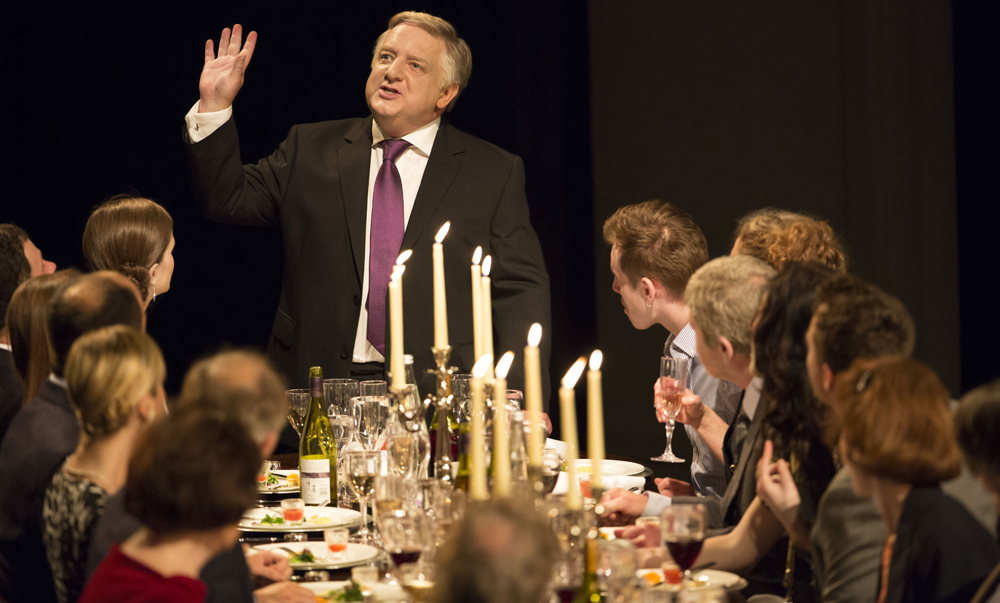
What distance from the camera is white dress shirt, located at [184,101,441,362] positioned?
358 cm

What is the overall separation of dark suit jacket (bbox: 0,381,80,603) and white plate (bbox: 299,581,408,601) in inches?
21.0

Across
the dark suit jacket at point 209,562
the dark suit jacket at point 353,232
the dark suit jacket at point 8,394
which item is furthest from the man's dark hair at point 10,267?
the dark suit jacket at point 209,562

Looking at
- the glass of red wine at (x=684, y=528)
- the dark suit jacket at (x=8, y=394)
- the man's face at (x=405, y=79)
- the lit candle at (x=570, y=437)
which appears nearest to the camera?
the lit candle at (x=570, y=437)

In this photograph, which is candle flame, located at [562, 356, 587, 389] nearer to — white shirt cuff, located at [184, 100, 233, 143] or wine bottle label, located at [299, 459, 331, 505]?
wine bottle label, located at [299, 459, 331, 505]

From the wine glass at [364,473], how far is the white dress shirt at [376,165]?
140 cm

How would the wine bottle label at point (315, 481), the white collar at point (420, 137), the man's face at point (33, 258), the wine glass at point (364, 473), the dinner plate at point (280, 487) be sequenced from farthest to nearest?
the white collar at point (420, 137) → the man's face at point (33, 258) → the dinner plate at point (280, 487) → the wine bottle label at point (315, 481) → the wine glass at point (364, 473)

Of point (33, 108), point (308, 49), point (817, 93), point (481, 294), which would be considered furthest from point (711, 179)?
point (481, 294)

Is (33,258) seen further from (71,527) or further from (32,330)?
(71,527)

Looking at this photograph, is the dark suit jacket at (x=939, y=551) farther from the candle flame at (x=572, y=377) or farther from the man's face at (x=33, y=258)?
the man's face at (x=33, y=258)

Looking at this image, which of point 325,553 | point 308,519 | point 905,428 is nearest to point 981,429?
point 905,428

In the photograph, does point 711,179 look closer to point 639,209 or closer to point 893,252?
point 893,252

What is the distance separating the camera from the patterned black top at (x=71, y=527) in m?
1.75

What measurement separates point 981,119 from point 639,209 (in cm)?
206

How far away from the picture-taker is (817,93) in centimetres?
536
